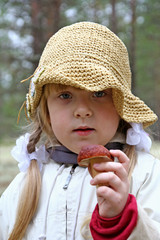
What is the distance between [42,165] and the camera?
210 cm

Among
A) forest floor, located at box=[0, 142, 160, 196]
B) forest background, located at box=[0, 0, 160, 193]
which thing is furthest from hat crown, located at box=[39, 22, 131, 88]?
forest background, located at box=[0, 0, 160, 193]

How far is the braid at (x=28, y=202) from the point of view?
1.88m

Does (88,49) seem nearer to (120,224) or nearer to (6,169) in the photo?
(120,224)

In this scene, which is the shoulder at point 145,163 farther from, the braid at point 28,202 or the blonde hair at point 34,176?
the braid at point 28,202

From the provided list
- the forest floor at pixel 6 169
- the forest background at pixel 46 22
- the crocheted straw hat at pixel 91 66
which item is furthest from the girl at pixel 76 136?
the forest background at pixel 46 22

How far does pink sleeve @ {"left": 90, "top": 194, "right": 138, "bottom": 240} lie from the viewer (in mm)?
1354

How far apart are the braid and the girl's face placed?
334mm

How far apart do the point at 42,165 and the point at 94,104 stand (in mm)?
635

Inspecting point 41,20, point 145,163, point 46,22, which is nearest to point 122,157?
point 145,163

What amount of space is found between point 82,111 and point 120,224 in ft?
2.08

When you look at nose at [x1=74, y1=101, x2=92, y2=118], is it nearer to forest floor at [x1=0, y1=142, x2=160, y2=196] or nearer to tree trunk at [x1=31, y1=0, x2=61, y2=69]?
forest floor at [x1=0, y1=142, x2=160, y2=196]

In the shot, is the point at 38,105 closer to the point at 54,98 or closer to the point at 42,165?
the point at 54,98

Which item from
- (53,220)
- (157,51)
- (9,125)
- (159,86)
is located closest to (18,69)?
(9,125)

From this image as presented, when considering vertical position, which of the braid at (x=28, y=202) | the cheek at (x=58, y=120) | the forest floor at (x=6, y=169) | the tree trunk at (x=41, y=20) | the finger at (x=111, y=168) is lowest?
the forest floor at (x=6, y=169)
